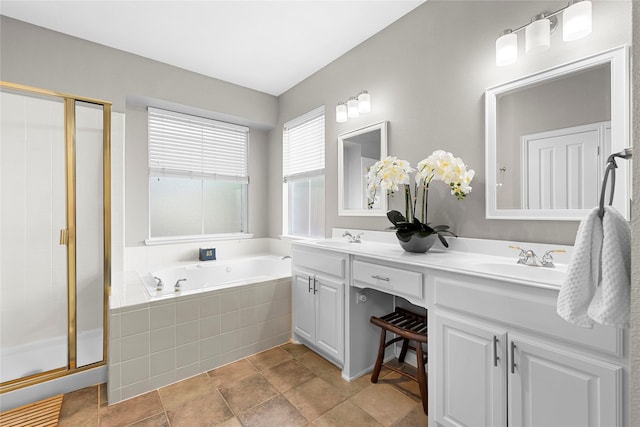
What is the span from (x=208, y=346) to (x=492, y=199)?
2.14 metres

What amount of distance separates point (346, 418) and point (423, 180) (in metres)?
1.49

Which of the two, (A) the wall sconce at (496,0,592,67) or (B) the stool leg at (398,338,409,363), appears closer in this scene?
(A) the wall sconce at (496,0,592,67)

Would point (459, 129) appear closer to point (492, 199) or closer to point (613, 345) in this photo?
point (492, 199)

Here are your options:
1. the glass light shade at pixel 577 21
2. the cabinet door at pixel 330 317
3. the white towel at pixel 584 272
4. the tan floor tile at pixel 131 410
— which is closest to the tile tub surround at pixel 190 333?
the tan floor tile at pixel 131 410

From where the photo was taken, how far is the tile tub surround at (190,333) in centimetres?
178

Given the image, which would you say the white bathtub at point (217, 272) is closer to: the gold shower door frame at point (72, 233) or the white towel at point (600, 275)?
the gold shower door frame at point (72, 233)

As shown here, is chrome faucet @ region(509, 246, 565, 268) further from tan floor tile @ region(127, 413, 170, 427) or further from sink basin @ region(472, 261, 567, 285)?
tan floor tile @ region(127, 413, 170, 427)

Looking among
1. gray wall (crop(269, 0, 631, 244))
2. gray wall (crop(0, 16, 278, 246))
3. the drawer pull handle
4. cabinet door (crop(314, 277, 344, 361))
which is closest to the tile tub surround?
cabinet door (crop(314, 277, 344, 361))

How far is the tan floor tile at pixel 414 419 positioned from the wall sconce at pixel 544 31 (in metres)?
1.99

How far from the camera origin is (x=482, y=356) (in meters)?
1.23

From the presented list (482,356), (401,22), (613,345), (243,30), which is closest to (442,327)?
(482,356)

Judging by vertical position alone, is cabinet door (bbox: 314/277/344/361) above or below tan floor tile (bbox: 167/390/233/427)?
above

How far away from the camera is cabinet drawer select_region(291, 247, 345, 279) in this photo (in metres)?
1.96

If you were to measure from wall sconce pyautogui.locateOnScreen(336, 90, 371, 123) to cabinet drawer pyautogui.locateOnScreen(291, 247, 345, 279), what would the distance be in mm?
1222
